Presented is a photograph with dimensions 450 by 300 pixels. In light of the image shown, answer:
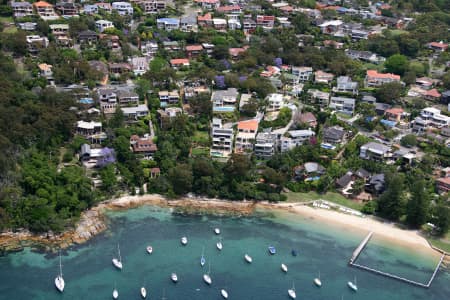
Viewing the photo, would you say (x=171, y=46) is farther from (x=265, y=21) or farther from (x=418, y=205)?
(x=418, y=205)

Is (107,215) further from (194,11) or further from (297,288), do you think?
(194,11)

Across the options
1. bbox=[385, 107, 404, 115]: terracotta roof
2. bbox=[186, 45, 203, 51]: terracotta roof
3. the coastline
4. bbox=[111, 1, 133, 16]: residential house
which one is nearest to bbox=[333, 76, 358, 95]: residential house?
bbox=[385, 107, 404, 115]: terracotta roof

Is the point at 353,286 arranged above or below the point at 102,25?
below

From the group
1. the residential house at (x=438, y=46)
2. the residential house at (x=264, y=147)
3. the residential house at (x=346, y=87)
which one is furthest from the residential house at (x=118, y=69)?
the residential house at (x=438, y=46)

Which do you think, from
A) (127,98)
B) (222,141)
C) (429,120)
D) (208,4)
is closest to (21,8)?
(127,98)

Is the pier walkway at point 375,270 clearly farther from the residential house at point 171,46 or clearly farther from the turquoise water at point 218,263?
the residential house at point 171,46

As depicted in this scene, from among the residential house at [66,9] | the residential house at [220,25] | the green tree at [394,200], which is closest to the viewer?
the green tree at [394,200]
